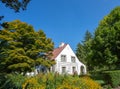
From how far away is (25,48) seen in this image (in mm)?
38281

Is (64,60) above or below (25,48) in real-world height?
above

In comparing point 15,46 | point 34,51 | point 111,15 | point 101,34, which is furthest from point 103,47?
point 15,46

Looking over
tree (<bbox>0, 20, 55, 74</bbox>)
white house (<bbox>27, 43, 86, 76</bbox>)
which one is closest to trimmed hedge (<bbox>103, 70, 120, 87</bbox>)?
tree (<bbox>0, 20, 55, 74</bbox>)

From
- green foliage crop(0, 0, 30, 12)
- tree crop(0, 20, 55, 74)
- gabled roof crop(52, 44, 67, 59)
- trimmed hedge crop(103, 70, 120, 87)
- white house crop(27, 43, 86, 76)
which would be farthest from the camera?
gabled roof crop(52, 44, 67, 59)

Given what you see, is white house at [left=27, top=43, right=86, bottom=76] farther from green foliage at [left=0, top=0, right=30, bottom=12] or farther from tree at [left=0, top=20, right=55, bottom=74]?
green foliage at [left=0, top=0, right=30, bottom=12]

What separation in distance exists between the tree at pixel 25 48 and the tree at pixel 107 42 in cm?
642

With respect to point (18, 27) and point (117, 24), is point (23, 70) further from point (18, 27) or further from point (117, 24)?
point (117, 24)

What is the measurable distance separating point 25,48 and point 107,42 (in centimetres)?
1128

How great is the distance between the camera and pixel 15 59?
37094 millimetres

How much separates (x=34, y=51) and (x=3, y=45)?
104 ft

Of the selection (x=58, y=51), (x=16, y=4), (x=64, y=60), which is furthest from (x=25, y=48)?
(x=16, y=4)

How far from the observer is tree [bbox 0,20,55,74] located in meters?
36.9

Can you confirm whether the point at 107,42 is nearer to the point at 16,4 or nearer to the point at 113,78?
the point at 113,78

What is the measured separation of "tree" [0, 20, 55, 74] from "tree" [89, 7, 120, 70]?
21.1ft
